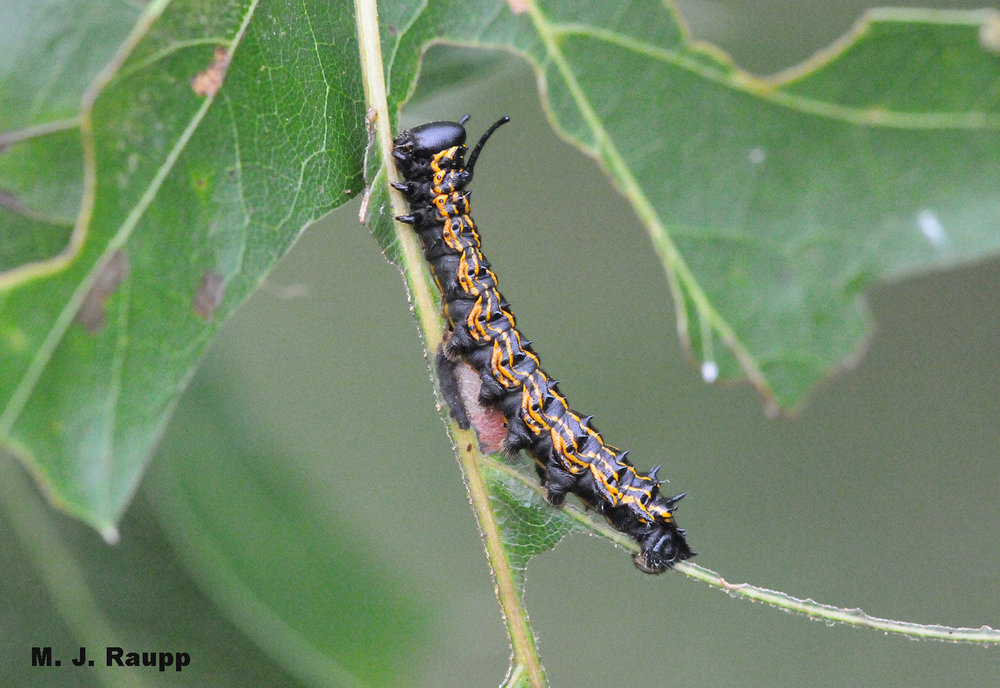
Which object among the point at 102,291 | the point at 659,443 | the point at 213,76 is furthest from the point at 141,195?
the point at 659,443

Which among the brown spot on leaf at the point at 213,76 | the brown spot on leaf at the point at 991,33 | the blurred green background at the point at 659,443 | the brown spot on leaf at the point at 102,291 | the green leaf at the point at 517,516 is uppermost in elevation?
the blurred green background at the point at 659,443

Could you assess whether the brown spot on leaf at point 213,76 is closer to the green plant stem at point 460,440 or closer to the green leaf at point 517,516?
the green plant stem at point 460,440

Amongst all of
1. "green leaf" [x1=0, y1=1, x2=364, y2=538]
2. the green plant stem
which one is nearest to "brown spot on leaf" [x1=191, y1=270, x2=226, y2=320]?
"green leaf" [x1=0, y1=1, x2=364, y2=538]

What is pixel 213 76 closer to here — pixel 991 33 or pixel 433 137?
pixel 433 137

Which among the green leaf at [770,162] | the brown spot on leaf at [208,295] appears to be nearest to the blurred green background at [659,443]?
the green leaf at [770,162]

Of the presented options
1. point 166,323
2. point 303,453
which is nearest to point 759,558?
point 303,453

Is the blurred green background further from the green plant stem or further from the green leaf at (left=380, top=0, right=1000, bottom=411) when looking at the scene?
the green plant stem

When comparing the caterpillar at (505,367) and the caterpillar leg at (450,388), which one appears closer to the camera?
the caterpillar leg at (450,388)
